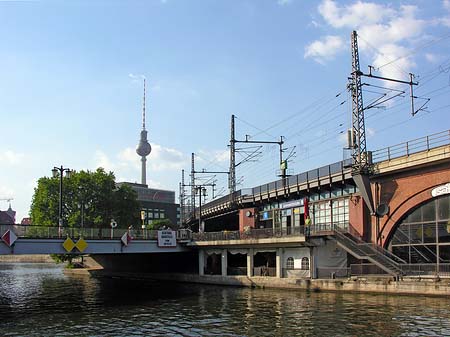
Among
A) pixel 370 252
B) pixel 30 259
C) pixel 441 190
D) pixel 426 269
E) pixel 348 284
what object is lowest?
pixel 30 259

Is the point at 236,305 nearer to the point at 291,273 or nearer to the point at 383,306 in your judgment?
the point at 383,306

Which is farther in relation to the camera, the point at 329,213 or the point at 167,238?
the point at 167,238

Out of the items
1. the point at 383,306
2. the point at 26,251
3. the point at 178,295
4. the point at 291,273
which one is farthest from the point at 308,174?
the point at 26,251

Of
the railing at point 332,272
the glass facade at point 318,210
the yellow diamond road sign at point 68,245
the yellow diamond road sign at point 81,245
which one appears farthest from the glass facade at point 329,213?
the yellow diamond road sign at point 68,245

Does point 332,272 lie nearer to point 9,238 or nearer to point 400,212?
point 400,212

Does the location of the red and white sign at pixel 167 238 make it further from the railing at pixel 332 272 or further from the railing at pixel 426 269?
the railing at pixel 426 269

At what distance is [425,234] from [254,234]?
1740cm

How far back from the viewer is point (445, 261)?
42438 millimetres

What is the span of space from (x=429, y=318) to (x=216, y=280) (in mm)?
31001

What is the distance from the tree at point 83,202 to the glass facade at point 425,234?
171ft

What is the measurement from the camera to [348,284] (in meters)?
43.1

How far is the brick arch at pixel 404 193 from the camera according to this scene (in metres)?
43.0

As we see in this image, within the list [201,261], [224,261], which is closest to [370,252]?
[224,261]

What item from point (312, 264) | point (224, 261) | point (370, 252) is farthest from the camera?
point (224, 261)
